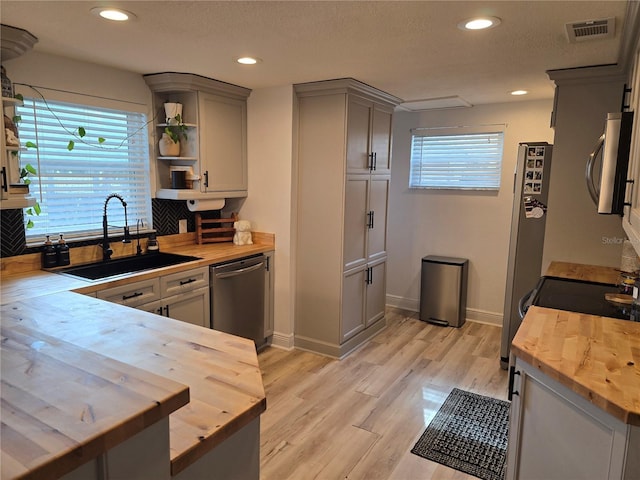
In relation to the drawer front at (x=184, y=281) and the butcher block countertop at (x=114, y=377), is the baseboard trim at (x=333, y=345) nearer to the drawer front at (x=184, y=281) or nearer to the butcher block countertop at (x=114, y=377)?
the drawer front at (x=184, y=281)

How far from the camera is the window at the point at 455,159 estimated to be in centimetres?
452

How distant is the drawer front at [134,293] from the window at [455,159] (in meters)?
3.17

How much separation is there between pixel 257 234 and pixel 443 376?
201cm

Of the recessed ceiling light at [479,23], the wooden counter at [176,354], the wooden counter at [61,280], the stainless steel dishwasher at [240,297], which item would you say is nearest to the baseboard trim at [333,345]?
the stainless steel dishwasher at [240,297]

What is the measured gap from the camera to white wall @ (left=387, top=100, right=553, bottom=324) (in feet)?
14.4

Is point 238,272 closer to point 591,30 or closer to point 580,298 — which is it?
point 580,298

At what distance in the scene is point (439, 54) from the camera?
8.68ft

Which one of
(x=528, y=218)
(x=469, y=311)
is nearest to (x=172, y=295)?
(x=528, y=218)

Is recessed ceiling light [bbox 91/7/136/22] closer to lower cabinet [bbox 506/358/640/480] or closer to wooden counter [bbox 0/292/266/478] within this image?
wooden counter [bbox 0/292/266/478]

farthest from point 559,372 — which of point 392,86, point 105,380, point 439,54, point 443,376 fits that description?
point 392,86

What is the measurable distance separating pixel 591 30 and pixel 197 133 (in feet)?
8.89

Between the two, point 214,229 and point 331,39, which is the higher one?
point 331,39

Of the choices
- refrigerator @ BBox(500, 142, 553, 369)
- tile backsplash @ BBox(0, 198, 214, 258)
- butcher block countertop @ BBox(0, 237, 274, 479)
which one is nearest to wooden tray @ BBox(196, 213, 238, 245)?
tile backsplash @ BBox(0, 198, 214, 258)

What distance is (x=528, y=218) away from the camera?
11.2 ft
